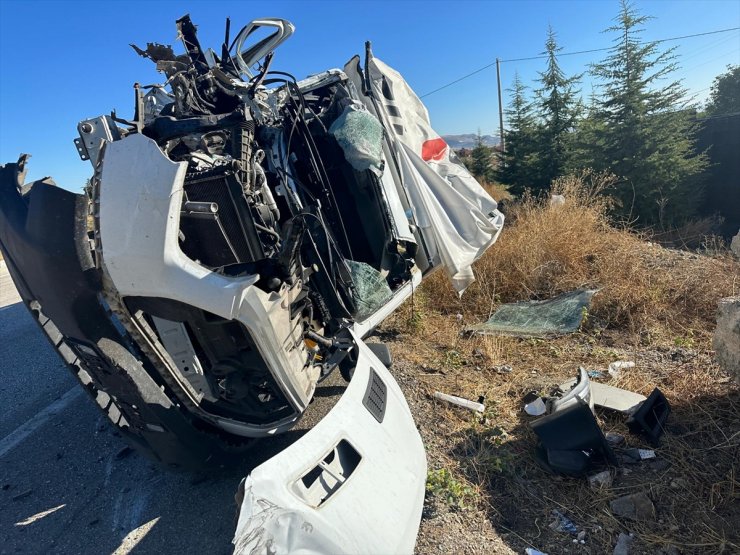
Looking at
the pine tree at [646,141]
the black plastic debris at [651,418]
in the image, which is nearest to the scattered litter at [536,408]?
the black plastic debris at [651,418]

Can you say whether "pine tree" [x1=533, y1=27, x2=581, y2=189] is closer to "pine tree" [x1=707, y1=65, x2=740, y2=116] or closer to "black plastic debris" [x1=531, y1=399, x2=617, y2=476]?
"black plastic debris" [x1=531, y1=399, x2=617, y2=476]

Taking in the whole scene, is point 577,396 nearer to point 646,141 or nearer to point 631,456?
point 631,456

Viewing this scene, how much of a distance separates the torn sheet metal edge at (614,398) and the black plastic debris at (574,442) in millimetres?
356

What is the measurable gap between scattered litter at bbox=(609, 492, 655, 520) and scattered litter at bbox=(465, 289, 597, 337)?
2.05 meters

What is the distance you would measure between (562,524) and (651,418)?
939 millimetres

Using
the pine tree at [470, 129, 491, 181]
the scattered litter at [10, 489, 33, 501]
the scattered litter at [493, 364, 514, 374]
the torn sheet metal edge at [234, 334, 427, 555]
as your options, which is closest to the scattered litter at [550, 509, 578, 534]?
the torn sheet metal edge at [234, 334, 427, 555]

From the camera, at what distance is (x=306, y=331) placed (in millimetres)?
2689

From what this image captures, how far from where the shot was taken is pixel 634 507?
6.89 feet

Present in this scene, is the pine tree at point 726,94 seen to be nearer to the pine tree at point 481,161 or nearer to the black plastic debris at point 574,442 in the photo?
the pine tree at point 481,161

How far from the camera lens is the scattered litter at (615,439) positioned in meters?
2.51

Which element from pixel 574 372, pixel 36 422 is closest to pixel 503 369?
pixel 574 372

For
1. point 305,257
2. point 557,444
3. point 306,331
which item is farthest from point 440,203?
point 557,444

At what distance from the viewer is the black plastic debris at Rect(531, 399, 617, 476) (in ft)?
7.57

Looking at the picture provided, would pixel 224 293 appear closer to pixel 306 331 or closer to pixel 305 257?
pixel 306 331
